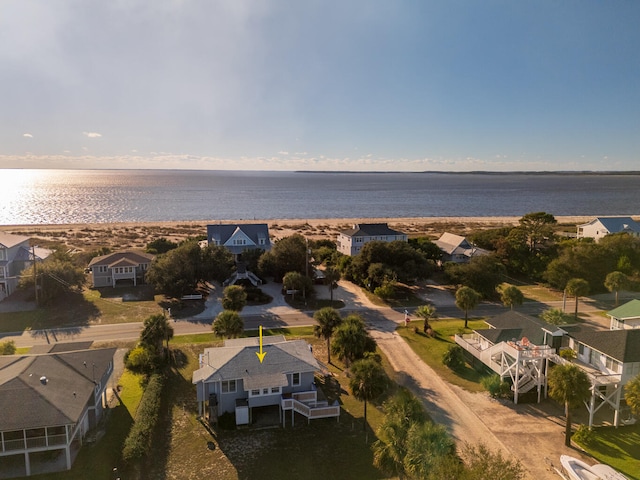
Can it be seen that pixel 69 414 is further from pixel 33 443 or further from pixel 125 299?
pixel 125 299

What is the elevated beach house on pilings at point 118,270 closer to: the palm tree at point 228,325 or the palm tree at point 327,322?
the palm tree at point 228,325

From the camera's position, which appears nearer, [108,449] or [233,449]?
[108,449]

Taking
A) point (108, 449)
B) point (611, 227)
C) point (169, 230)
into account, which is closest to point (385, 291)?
point (108, 449)

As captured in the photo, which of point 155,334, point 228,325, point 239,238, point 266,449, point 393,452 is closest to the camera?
point 393,452

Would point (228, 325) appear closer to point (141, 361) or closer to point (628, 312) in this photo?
point (141, 361)

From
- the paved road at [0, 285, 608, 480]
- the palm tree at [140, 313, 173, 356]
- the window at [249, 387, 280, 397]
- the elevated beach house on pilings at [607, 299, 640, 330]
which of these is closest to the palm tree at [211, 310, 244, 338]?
the palm tree at [140, 313, 173, 356]

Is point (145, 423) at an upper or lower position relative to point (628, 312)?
lower

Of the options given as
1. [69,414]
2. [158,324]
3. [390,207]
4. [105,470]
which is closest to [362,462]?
[105,470]
